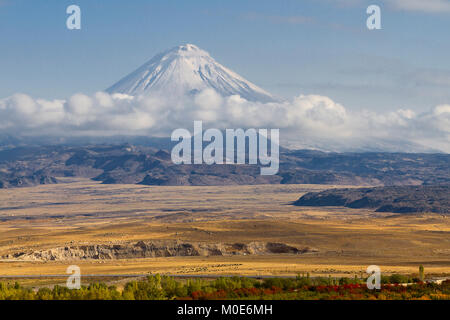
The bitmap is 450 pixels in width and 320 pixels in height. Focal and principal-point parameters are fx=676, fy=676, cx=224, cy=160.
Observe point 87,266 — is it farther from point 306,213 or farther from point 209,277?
point 306,213

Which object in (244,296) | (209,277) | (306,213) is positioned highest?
(244,296)

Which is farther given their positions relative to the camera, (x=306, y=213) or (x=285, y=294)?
(x=306, y=213)

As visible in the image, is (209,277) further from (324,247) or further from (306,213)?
(306,213)
